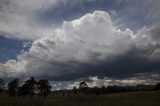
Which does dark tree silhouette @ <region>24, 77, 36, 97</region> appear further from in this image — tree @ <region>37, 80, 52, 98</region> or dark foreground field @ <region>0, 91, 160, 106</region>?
dark foreground field @ <region>0, 91, 160, 106</region>

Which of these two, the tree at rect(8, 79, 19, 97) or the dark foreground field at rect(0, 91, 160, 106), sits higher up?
the tree at rect(8, 79, 19, 97)

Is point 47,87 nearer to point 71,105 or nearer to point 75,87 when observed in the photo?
point 75,87

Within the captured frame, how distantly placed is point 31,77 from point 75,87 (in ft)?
98.7

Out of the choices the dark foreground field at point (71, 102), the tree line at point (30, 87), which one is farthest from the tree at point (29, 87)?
the dark foreground field at point (71, 102)

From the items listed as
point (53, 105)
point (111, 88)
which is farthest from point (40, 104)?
point (111, 88)

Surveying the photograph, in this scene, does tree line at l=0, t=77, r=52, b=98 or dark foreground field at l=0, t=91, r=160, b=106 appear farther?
tree line at l=0, t=77, r=52, b=98

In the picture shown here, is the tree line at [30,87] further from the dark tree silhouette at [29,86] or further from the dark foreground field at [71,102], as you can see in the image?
the dark foreground field at [71,102]

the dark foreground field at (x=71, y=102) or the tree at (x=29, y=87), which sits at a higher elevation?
the tree at (x=29, y=87)

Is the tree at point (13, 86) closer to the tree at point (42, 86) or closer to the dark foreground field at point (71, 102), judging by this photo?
the tree at point (42, 86)

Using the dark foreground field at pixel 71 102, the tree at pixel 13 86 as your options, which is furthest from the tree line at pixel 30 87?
the dark foreground field at pixel 71 102

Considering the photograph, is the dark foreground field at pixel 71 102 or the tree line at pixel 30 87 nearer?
the dark foreground field at pixel 71 102

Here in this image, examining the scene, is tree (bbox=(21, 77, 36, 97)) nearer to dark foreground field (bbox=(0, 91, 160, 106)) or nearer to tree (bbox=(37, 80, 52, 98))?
tree (bbox=(37, 80, 52, 98))

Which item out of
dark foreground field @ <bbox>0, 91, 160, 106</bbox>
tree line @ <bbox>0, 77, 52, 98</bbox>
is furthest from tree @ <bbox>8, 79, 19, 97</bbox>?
dark foreground field @ <bbox>0, 91, 160, 106</bbox>

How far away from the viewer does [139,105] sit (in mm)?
22578
